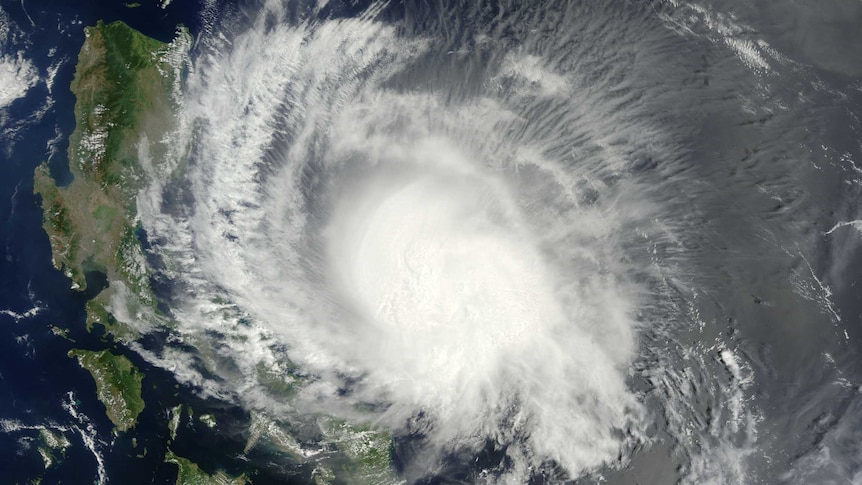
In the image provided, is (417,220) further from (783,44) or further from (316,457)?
(783,44)

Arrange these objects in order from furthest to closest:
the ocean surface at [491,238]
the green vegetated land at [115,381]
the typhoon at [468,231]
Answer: the green vegetated land at [115,381] → the typhoon at [468,231] → the ocean surface at [491,238]

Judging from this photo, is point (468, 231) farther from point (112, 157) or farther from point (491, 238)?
point (112, 157)

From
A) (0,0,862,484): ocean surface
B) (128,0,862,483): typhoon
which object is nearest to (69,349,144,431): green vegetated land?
(0,0,862,484): ocean surface

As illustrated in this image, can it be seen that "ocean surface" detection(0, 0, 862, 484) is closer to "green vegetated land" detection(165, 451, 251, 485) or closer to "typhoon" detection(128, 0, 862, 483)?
"typhoon" detection(128, 0, 862, 483)

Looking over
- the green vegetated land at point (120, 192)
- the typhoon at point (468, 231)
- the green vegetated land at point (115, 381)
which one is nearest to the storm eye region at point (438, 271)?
the typhoon at point (468, 231)

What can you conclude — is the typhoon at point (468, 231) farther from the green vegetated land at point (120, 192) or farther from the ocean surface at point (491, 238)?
the green vegetated land at point (120, 192)

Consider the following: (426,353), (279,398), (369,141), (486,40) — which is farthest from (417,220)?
(279,398)

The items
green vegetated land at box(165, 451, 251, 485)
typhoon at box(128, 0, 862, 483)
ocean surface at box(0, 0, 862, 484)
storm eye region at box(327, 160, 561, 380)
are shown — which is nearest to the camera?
ocean surface at box(0, 0, 862, 484)
